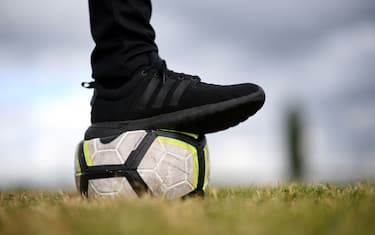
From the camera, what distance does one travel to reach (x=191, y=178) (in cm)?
321

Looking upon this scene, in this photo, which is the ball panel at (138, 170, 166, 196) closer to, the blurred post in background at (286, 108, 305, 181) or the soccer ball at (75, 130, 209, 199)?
the soccer ball at (75, 130, 209, 199)

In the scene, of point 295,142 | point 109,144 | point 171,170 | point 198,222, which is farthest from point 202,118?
point 295,142

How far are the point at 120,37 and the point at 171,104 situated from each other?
1.85 feet

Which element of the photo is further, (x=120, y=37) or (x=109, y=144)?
(x=120, y=37)

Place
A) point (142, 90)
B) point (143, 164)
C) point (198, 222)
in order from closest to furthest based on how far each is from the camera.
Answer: point (198, 222) → point (143, 164) → point (142, 90)

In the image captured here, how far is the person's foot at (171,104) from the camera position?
10.3 feet

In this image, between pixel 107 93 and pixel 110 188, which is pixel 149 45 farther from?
pixel 110 188

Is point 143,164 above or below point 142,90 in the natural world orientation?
below

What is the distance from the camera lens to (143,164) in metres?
3.08

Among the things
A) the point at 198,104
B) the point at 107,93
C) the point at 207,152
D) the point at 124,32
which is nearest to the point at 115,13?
the point at 124,32

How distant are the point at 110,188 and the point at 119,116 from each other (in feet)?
1.53

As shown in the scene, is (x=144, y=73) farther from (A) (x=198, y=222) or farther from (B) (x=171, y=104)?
(A) (x=198, y=222)

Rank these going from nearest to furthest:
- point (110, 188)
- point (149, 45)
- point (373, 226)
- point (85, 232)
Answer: point (85, 232)
point (373, 226)
point (110, 188)
point (149, 45)

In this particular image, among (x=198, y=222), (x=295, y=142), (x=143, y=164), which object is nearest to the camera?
(x=198, y=222)
